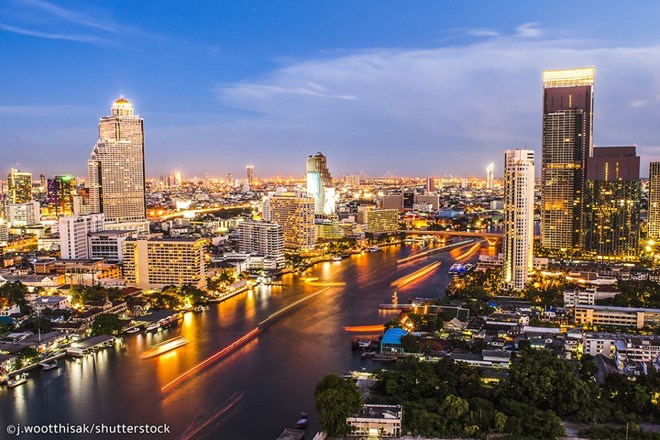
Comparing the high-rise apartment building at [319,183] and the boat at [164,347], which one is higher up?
the high-rise apartment building at [319,183]

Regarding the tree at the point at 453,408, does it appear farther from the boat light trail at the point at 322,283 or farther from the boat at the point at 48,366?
the boat light trail at the point at 322,283

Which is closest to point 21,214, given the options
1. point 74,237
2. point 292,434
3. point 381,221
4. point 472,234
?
point 74,237

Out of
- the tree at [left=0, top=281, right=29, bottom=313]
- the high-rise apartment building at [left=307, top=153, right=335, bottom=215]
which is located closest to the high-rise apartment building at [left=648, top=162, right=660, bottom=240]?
the high-rise apartment building at [left=307, top=153, right=335, bottom=215]

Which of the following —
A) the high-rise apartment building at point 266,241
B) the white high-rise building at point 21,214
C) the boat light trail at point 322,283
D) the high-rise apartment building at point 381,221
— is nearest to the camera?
the boat light trail at point 322,283

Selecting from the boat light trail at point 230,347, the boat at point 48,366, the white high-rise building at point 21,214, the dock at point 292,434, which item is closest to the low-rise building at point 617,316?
the boat light trail at point 230,347

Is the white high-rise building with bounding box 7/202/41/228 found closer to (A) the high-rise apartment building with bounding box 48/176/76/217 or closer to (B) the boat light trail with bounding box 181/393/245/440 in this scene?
(A) the high-rise apartment building with bounding box 48/176/76/217

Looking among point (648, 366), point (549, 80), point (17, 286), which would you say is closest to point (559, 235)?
point (549, 80)

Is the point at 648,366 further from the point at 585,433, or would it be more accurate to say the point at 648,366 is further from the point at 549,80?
the point at 549,80
